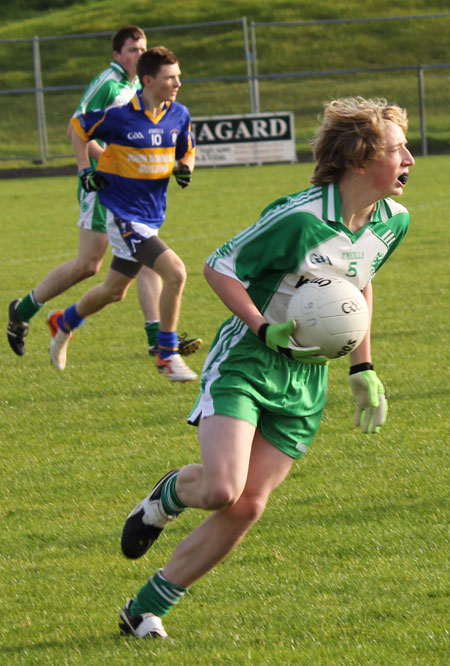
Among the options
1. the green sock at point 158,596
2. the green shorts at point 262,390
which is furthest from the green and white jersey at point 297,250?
the green sock at point 158,596

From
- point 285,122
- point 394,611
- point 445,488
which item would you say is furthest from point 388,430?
point 285,122

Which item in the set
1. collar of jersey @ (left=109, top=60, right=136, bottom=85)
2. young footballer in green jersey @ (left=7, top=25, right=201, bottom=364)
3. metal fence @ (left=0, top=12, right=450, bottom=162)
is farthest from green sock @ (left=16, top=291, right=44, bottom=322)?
metal fence @ (left=0, top=12, right=450, bottom=162)

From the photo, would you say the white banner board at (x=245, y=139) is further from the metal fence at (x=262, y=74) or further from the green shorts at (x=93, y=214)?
the green shorts at (x=93, y=214)

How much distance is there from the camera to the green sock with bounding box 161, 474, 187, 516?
3504 mm

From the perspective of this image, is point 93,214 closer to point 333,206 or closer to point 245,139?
point 333,206

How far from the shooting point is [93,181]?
23.1 ft

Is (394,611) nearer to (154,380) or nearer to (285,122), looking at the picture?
(154,380)

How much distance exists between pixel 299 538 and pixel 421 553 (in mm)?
486

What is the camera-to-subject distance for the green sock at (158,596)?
3424 mm

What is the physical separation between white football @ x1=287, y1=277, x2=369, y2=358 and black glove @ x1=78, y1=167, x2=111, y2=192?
385 cm

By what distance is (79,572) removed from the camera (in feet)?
13.1

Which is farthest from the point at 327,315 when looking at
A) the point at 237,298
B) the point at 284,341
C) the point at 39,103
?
the point at 39,103

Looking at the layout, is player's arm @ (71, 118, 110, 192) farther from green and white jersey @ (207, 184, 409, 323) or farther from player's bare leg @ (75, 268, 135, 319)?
green and white jersey @ (207, 184, 409, 323)

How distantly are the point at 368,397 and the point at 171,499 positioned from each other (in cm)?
74
